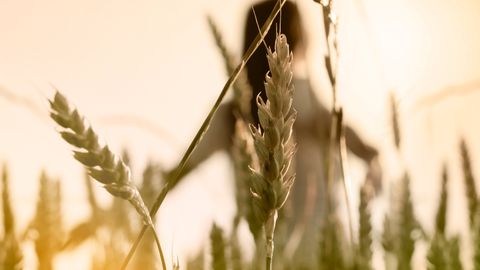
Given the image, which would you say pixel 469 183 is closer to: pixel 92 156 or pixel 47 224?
pixel 47 224

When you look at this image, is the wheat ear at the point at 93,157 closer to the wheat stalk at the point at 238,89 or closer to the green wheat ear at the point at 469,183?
the wheat stalk at the point at 238,89

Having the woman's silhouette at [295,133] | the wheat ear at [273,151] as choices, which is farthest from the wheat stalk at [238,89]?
the woman's silhouette at [295,133]

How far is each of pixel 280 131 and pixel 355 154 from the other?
12.7 feet

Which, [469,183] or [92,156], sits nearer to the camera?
[92,156]

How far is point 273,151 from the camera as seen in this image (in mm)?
433

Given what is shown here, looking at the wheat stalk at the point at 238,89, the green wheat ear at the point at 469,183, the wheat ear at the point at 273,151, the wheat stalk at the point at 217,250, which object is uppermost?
the wheat stalk at the point at 238,89

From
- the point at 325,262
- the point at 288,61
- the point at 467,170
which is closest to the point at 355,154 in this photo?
the point at 467,170

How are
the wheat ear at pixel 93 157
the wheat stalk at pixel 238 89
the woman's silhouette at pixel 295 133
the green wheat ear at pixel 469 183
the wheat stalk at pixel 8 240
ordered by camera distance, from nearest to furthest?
the wheat ear at pixel 93 157 < the wheat stalk at pixel 8 240 < the wheat stalk at pixel 238 89 < the green wheat ear at pixel 469 183 < the woman's silhouette at pixel 295 133

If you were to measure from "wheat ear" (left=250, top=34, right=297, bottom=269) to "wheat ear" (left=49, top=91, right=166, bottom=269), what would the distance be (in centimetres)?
7

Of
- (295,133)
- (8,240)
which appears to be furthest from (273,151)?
(295,133)

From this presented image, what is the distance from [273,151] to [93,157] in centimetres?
11

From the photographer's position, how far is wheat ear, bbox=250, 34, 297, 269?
43cm

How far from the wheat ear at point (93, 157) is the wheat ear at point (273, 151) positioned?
0.22 ft

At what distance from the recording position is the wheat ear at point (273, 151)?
1.39ft
